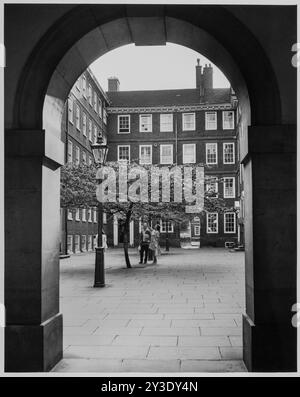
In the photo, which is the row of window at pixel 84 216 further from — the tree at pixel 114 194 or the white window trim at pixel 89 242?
the tree at pixel 114 194

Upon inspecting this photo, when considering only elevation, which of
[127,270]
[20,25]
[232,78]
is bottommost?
[127,270]

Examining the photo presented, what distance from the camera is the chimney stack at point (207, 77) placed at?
162ft

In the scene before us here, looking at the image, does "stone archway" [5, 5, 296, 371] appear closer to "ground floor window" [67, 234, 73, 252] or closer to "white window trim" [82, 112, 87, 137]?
"ground floor window" [67, 234, 73, 252]

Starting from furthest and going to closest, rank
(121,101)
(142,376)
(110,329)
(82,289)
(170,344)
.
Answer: (121,101) < (82,289) < (110,329) < (170,344) < (142,376)

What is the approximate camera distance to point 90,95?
3981 centimetres

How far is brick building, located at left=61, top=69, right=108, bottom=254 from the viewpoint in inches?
1248

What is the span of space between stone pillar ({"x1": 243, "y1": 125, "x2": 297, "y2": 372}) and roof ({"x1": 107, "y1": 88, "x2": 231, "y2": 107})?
42962mm

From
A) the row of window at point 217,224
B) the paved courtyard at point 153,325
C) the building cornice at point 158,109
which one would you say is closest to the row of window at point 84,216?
the row of window at point 217,224

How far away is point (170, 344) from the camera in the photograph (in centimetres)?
673

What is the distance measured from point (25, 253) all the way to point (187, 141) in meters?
42.6
